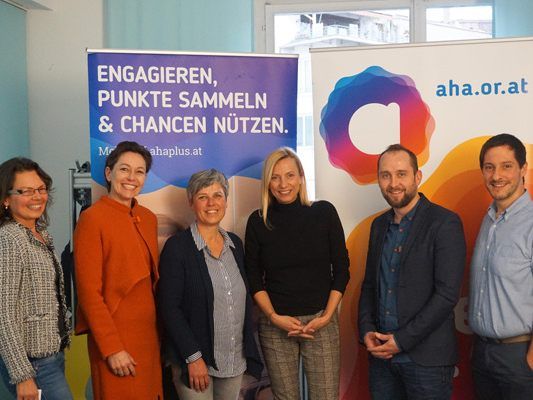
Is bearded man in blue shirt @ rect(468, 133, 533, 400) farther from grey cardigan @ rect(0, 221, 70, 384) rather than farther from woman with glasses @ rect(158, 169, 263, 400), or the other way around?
grey cardigan @ rect(0, 221, 70, 384)

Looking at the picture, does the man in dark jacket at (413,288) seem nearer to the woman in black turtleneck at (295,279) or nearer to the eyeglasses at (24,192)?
the woman in black turtleneck at (295,279)

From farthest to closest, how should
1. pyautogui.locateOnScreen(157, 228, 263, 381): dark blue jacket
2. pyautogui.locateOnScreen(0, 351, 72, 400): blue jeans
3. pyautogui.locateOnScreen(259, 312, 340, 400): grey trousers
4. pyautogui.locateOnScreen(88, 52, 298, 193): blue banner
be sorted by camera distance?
pyautogui.locateOnScreen(88, 52, 298, 193): blue banner → pyautogui.locateOnScreen(259, 312, 340, 400): grey trousers → pyautogui.locateOnScreen(157, 228, 263, 381): dark blue jacket → pyautogui.locateOnScreen(0, 351, 72, 400): blue jeans

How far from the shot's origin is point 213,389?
2.42 metres

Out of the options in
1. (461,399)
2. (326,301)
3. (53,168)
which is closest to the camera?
(326,301)

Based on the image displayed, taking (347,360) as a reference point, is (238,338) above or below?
above

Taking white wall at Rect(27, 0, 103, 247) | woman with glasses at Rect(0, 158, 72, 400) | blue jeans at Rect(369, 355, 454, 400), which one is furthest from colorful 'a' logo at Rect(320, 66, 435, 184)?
white wall at Rect(27, 0, 103, 247)

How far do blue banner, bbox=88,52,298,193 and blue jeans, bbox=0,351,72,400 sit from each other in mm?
1060

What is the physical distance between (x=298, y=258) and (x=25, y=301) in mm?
1093

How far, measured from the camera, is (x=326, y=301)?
8.30 feet

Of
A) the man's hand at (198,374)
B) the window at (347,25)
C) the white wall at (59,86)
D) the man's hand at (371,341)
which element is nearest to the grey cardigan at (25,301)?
the man's hand at (198,374)

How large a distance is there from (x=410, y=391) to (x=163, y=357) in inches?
41.6

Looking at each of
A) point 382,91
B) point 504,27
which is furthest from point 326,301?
point 504,27

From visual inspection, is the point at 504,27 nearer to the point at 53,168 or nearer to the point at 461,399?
the point at 461,399

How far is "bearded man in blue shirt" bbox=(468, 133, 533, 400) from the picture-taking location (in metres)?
2.20
